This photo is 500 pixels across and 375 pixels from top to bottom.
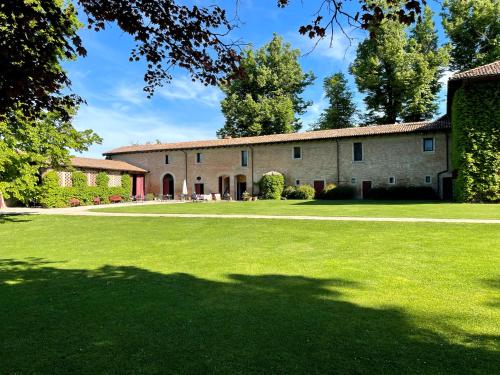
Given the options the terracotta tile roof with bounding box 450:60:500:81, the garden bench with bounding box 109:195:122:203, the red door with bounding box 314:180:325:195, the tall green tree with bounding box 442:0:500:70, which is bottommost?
the garden bench with bounding box 109:195:122:203

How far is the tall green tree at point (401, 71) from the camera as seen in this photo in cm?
3541

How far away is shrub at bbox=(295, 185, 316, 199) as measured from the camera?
32.0 metres

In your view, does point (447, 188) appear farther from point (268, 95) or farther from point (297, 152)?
point (268, 95)

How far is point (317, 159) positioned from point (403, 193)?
8172 millimetres

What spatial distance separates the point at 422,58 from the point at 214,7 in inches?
1408

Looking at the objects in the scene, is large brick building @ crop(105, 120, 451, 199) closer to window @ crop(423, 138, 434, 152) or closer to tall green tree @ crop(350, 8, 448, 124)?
window @ crop(423, 138, 434, 152)

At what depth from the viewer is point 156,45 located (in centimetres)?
530

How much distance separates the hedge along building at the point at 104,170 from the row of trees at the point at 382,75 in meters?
13.4

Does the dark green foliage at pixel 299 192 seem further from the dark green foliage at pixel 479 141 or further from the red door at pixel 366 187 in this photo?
the dark green foliage at pixel 479 141

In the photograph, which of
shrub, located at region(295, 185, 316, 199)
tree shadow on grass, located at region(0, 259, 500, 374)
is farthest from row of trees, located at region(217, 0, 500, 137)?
tree shadow on grass, located at region(0, 259, 500, 374)

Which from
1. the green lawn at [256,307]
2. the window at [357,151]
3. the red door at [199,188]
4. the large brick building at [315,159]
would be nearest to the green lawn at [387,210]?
the green lawn at [256,307]

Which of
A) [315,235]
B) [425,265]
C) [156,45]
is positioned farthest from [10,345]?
[315,235]

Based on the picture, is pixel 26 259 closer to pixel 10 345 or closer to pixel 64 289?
pixel 64 289

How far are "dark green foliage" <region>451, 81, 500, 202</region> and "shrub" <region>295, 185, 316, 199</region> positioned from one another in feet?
41.0
